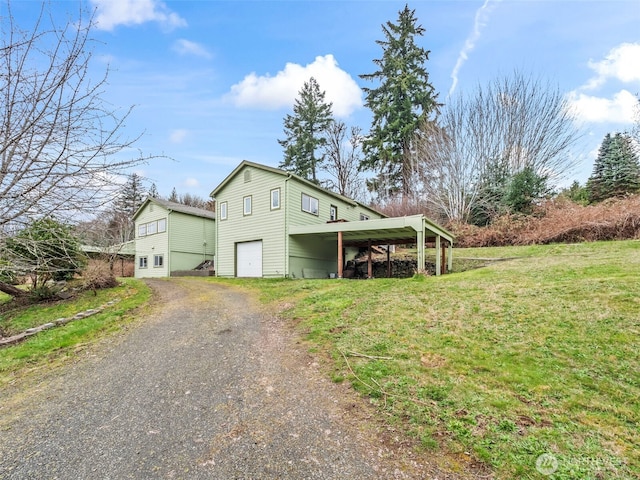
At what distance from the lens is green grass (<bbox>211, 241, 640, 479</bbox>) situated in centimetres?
263

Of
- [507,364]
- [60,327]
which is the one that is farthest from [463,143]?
[60,327]

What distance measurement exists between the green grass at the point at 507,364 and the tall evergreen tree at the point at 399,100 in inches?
811

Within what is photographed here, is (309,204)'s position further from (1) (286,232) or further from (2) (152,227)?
(2) (152,227)

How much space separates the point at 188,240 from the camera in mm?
22062

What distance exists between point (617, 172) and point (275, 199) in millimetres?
21217

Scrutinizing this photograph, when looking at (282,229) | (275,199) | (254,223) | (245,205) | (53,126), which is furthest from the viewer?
(245,205)

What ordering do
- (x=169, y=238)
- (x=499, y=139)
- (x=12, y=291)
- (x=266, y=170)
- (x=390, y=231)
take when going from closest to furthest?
(x=12, y=291) → (x=390, y=231) → (x=266, y=170) → (x=169, y=238) → (x=499, y=139)

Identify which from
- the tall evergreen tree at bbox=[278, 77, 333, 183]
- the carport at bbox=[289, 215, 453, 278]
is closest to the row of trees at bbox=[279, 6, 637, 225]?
the tall evergreen tree at bbox=[278, 77, 333, 183]

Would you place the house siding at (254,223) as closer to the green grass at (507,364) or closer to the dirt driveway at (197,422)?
the green grass at (507,364)

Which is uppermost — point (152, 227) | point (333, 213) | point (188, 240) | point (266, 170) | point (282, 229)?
point (266, 170)

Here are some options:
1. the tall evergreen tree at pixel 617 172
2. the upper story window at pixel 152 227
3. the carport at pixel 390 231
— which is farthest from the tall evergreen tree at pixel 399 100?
the upper story window at pixel 152 227

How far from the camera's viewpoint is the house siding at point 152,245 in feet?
70.3

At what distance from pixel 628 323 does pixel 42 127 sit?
840cm

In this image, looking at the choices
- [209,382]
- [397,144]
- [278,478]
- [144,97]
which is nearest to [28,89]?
[144,97]
